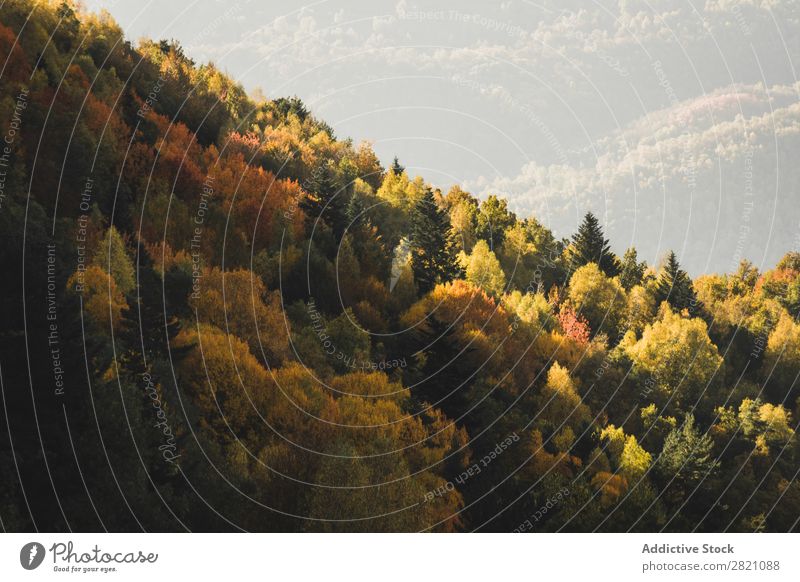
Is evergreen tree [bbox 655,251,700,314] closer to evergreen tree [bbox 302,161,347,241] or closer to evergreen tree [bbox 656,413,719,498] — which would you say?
evergreen tree [bbox 656,413,719,498]

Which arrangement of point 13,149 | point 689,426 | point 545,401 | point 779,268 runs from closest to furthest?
1. point 13,149
2. point 689,426
3. point 545,401
4. point 779,268

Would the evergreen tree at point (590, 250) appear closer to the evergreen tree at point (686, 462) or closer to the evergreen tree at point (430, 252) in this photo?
the evergreen tree at point (430, 252)

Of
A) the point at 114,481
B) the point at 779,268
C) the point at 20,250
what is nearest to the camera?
the point at 114,481

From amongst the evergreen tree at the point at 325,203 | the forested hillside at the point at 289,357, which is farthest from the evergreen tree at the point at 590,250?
the evergreen tree at the point at 325,203

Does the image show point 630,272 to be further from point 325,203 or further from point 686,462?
point 686,462

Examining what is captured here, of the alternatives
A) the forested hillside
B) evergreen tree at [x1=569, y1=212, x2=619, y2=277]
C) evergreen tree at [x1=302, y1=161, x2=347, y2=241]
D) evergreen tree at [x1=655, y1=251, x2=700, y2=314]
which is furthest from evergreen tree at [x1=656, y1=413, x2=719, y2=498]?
evergreen tree at [x1=569, y1=212, x2=619, y2=277]

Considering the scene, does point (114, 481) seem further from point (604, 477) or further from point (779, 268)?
point (779, 268)

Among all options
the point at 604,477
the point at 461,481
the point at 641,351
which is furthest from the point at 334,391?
the point at 641,351
